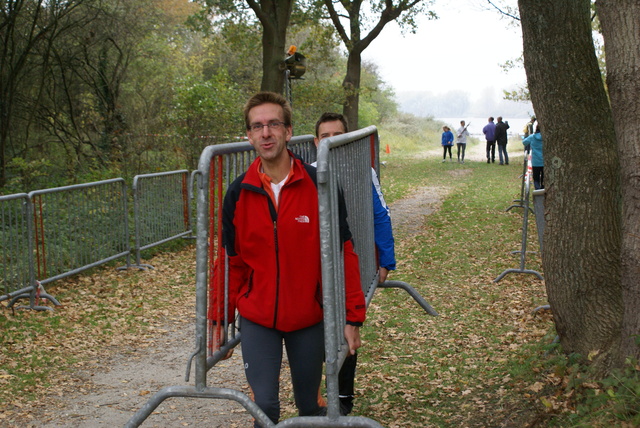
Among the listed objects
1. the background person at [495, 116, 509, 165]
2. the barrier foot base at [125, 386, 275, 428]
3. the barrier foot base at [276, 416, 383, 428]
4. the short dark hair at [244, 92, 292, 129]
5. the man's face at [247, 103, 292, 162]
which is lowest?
the barrier foot base at [276, 416, 383, 428]

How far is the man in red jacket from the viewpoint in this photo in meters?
3.33

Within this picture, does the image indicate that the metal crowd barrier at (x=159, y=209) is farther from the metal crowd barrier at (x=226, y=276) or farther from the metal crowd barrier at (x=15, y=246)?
the metal crowd barrier at (x=226, y=276)

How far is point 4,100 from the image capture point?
15.1 m

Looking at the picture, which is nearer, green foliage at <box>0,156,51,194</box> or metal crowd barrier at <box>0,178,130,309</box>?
metal crowd barrier at <box>0,178,130,309</box>

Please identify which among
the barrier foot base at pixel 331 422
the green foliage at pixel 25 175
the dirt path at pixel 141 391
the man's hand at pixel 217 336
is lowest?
the dirt path at pixel 141 391

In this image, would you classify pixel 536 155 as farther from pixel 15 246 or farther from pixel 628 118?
pixel 628 118

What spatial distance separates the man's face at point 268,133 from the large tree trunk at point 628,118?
2.05m

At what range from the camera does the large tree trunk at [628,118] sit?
4.15m

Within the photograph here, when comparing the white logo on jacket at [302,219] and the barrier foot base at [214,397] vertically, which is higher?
the white logo on jacket at [302,219]

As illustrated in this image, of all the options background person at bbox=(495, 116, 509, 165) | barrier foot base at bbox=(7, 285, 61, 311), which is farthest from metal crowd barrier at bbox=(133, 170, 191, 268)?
background person at bbox=(495, 116, 509, 165)

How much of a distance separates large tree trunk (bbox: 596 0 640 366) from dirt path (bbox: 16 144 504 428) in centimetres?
272

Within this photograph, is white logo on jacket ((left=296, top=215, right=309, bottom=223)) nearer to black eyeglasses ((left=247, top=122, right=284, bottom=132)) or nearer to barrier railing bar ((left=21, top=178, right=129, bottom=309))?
black eyeglasses ((left=247, top=122, right=284, bottom=132))

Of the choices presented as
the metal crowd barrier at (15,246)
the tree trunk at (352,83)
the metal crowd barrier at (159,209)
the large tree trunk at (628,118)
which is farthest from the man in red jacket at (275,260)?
the tree trunk at (352,83)

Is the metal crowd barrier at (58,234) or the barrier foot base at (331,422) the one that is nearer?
the barrier foot base at (331,422)
